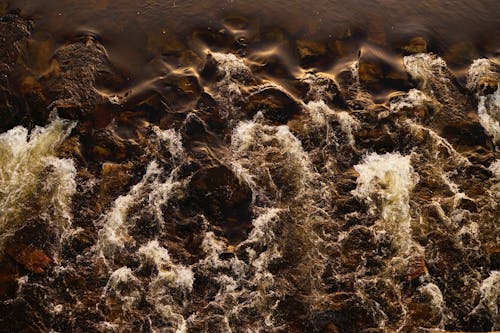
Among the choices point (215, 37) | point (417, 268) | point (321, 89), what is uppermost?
point (215, 37)

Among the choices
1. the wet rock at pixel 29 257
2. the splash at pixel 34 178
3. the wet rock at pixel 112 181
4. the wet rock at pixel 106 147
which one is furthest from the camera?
the wet rock at pixel 106 147

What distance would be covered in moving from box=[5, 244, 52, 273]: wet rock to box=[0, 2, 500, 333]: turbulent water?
0.03 metres

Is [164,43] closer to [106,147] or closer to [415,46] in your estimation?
[106,147]

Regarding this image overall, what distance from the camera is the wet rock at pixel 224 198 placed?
28.3 feet

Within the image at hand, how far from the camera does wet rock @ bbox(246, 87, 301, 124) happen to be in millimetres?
9961

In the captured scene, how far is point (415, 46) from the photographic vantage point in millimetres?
11297

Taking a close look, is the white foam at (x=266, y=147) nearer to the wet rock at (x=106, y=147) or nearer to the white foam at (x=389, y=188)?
the white foam at (x=389, y=188)

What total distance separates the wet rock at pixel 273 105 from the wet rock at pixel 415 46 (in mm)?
3263

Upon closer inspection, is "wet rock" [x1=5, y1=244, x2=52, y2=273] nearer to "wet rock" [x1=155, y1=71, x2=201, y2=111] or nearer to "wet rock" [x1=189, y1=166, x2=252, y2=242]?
"wet rock" [x1=189, y1=166, x2=252, y2=242]

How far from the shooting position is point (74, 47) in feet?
35.4

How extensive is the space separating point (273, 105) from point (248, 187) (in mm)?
2064

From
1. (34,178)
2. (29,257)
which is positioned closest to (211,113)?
(34,178)

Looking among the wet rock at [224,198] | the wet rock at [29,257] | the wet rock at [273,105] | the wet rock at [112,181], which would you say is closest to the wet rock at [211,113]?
the wet rock at [273,105]

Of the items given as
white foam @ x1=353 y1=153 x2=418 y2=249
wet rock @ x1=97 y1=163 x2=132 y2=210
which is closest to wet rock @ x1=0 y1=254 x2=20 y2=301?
wet rock @ x1=97 y1=163 x2=132 y2=210
